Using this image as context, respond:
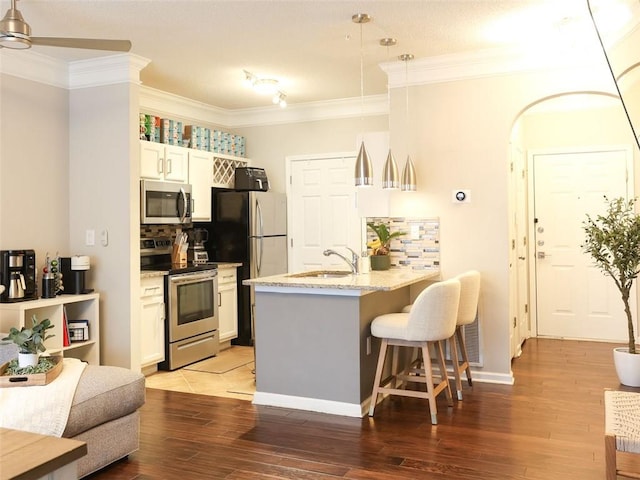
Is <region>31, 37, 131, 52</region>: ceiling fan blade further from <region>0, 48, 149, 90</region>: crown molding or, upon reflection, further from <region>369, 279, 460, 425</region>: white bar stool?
<region>369, 279, 460, 425</region>: white bar stool

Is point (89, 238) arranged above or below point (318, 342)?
above

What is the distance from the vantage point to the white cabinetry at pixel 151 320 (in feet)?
15.6

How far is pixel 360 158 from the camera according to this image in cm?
397

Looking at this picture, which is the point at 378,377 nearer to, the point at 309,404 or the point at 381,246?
the point at 309,404

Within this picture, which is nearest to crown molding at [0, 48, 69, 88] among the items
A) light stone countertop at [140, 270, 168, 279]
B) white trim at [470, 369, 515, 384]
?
light stone countertop at [140, 270, 168, 279]

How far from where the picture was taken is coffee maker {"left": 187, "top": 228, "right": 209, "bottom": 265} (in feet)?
19.6

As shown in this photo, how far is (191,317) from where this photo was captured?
17.4 ft

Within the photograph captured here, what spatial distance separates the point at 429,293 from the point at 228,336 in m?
2.97

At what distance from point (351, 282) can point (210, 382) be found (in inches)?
63.1

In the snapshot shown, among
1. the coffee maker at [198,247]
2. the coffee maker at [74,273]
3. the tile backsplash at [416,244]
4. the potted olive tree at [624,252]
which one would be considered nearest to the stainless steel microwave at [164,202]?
the coffee maker at [198,247]

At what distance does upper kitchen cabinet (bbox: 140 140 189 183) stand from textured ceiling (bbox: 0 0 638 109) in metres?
0.63

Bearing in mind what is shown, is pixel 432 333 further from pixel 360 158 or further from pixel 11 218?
pixel 11 218

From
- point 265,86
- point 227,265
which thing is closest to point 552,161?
point 265,86

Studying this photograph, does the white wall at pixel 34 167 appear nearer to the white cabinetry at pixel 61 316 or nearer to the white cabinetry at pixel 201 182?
the white cabinetry at pixel 61 316
